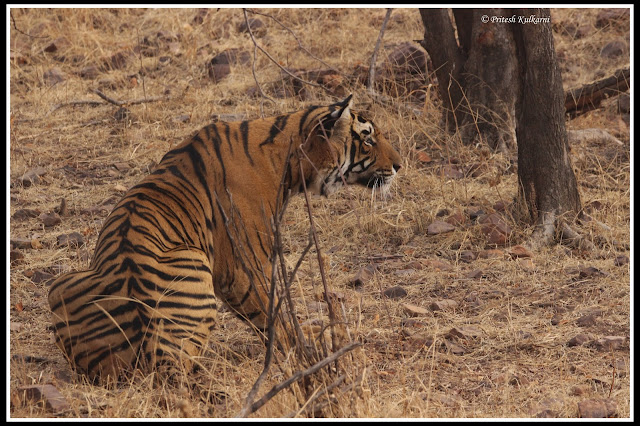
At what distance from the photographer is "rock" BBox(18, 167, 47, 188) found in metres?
7.40

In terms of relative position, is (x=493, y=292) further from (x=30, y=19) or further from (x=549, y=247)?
(x=30, y=19)

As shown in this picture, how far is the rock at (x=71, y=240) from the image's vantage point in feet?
20.2

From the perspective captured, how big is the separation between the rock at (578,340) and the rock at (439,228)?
1765 mm

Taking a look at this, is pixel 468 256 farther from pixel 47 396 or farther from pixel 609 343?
pixel 47 396

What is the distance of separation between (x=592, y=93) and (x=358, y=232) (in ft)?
9.44

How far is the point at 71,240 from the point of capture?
20.3 feet

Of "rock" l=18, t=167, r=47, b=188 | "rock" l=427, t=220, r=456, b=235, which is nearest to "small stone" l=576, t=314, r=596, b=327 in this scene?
"rock" l=427, t=220, r=456, b=235

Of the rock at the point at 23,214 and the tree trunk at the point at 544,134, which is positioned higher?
the tree trunk at the point at 544,134

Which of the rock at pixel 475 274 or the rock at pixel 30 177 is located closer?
the rock at pixel 475 274

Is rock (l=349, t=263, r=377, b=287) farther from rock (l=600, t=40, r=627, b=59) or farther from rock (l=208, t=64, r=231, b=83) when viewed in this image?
rock (l=600, t=40, r=627, b=59)

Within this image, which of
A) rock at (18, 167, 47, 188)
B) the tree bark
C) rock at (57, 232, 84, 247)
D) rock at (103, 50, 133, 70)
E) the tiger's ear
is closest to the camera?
the tiger's ear

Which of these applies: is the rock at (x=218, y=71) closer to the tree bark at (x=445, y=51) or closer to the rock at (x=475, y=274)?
the tree bark at (x=445, y=51)

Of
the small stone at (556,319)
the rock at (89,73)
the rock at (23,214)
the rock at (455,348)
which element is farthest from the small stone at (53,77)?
the small stone at (556,319)

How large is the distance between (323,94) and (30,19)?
4.55 meters
